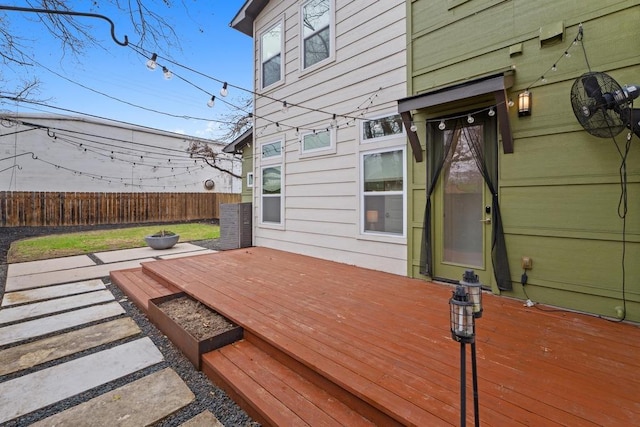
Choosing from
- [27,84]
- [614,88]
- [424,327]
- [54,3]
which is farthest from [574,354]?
[27,84]

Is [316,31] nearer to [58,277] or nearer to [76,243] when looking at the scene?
[58,277]

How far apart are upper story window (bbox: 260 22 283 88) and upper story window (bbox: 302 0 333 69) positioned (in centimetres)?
70

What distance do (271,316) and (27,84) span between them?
7340 millimetres

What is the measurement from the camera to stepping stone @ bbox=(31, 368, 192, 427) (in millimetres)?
1776

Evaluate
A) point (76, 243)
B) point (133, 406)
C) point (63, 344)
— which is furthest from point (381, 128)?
point (76, 243)

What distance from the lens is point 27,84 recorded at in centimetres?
592

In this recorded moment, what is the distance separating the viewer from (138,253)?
6.92 m

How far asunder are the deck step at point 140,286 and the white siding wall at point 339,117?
232 cm

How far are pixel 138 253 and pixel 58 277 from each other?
204 centimetres

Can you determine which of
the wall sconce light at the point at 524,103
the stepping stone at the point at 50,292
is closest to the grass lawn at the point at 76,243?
the stepping stone at the point at 50,292

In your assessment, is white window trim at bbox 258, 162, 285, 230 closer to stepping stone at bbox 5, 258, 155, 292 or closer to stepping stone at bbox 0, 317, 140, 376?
stepping stone at bbox 5, 258, 155, 292

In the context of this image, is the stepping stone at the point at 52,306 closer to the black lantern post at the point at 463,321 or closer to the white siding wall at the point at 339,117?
the white siding wall at the point at 339,117

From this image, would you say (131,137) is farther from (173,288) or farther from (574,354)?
(574,354)

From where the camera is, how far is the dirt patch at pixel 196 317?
2.54 m
